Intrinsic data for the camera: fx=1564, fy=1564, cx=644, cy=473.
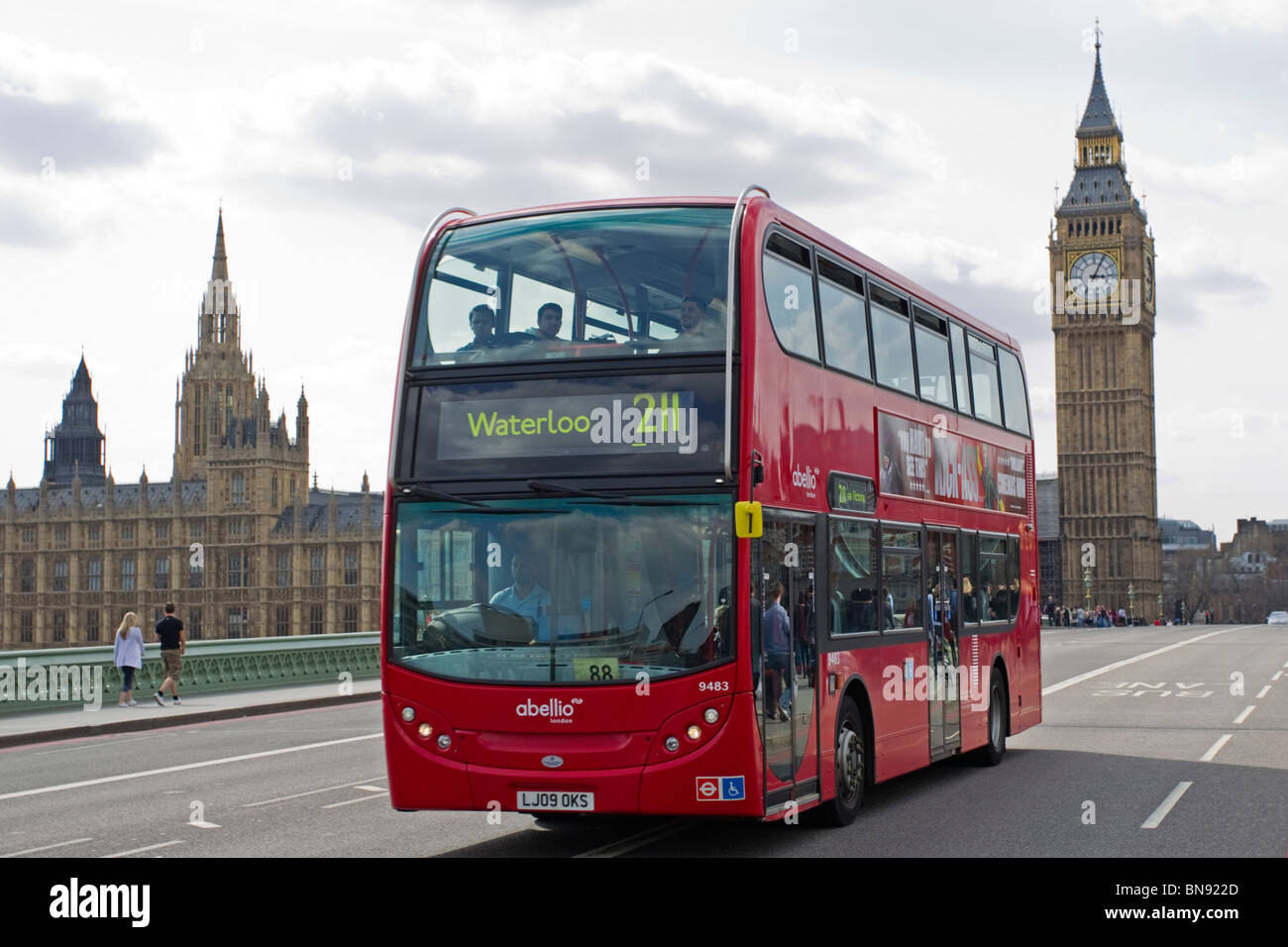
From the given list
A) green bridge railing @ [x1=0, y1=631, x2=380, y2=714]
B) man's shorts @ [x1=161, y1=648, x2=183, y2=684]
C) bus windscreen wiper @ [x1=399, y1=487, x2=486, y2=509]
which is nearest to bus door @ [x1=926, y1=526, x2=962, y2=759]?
bus windscreen wiper @ [x1=399, y1=487, x2=486, y2=509]

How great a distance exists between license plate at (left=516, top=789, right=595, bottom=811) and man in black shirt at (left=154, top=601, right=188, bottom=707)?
16.1 m

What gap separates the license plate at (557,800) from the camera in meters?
9.06

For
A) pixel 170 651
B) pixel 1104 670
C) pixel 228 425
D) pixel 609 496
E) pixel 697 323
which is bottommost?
pixel 1104 670

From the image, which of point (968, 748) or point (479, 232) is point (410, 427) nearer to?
point (479, 232)

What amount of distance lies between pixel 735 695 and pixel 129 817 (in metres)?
5.62

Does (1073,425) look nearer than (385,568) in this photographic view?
No

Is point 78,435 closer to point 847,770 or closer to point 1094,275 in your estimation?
point 1094,275

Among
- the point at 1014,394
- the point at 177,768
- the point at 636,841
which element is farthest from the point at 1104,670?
the point at 636,841

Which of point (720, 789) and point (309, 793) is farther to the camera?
point (309, 793)

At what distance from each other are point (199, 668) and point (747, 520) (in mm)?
19352

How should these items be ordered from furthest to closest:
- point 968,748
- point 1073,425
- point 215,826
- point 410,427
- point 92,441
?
1. point 92,441
2. point 1073,425
3. point 968,748
4. point 215,826
5. point 410,427

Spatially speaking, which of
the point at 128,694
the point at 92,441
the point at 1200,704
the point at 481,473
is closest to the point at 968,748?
the point at 481,473

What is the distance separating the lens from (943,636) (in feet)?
44.1

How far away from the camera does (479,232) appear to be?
1032 centimetres
